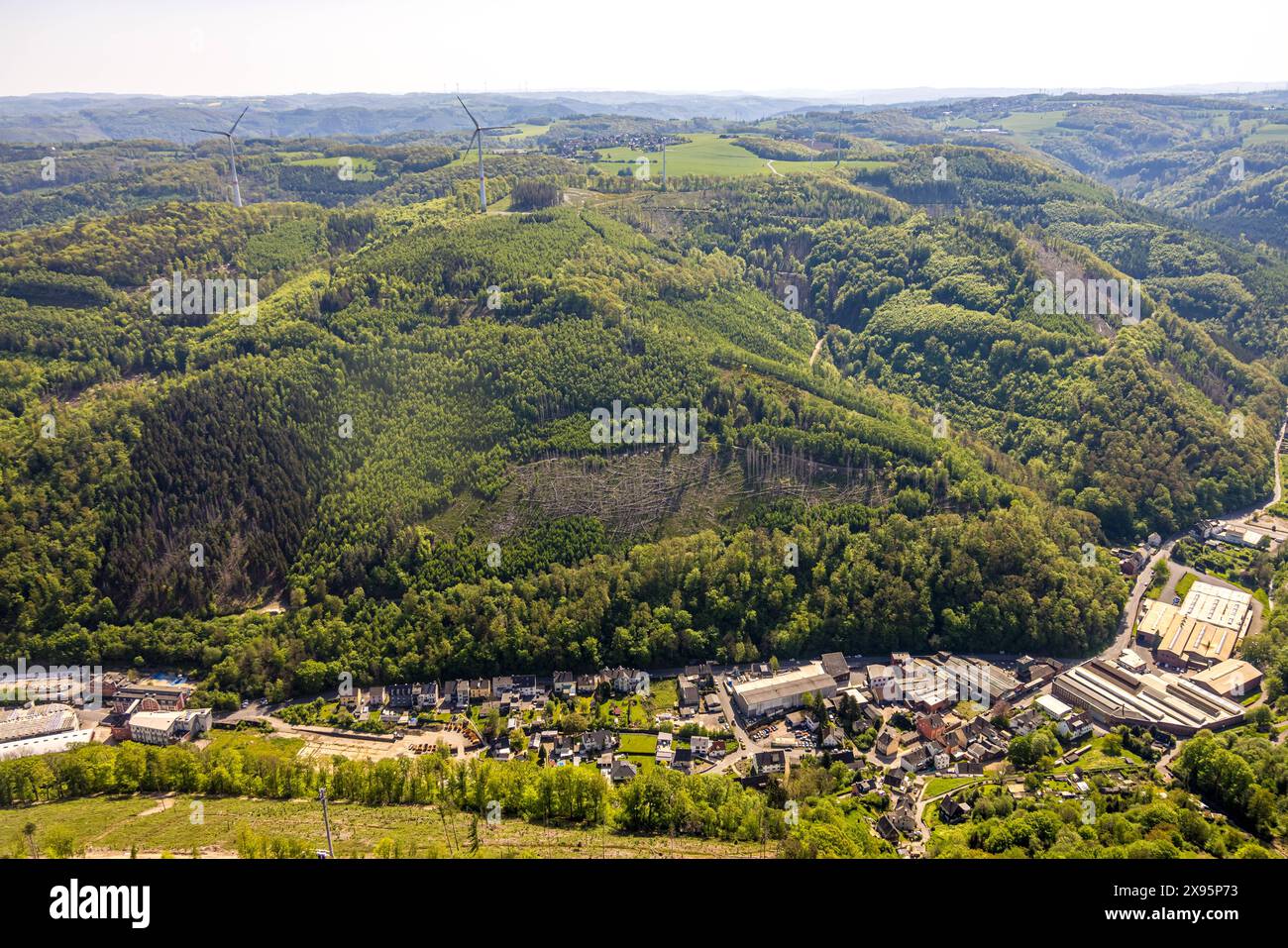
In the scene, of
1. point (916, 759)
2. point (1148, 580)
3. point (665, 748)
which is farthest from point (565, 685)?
point (1148, 580)

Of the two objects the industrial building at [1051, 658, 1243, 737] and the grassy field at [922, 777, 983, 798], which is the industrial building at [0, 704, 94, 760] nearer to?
the grassy field at [922, 777, 983, 798]

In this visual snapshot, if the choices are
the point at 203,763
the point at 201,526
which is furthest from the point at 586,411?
the point at 203,763

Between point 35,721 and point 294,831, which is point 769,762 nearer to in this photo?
point 294,831

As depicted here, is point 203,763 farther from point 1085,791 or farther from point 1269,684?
point 1269,684

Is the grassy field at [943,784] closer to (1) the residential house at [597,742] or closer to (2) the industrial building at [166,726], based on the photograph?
(1) the residential house at [597,742]

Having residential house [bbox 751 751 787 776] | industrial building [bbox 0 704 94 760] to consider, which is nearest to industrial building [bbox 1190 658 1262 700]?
residential house [bbox 751 751 787 776]

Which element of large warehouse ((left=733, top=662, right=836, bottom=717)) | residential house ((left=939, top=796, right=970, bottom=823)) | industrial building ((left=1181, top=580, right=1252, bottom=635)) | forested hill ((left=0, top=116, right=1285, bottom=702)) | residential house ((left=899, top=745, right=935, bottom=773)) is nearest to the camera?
residential house ((left=939, top=796, right=970, bottom=823))
